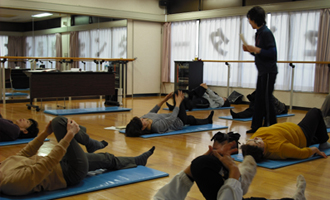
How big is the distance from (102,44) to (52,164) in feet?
24.2

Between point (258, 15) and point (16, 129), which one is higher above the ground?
point (258, 15)

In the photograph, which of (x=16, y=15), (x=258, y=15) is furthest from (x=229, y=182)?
(x=16, y=15)

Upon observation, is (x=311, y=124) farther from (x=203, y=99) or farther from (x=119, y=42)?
(x=119, y=42)

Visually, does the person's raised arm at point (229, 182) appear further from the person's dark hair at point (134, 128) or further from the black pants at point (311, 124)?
the person's dark hair at point (134, 128)

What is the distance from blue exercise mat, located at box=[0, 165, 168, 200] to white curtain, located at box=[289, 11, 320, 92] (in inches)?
215

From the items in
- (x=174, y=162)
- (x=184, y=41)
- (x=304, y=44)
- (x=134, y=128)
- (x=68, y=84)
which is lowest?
(x=174, y=162)

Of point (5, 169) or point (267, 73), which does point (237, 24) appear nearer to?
point (267, 73)

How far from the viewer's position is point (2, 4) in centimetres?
740

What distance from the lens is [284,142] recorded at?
2.99m

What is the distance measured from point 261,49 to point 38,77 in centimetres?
400

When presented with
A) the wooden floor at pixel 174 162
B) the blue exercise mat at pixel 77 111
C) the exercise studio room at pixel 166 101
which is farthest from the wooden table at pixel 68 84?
the wooden floor at pixel 174 162

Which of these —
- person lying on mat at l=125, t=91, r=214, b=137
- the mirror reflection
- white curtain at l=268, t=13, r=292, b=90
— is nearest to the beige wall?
the mirror reflection

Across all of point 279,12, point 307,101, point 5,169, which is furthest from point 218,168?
point 279,12

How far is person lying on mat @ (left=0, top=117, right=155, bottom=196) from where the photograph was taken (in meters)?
1.99
